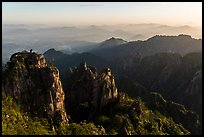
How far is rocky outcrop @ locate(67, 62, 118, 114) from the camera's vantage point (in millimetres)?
63625

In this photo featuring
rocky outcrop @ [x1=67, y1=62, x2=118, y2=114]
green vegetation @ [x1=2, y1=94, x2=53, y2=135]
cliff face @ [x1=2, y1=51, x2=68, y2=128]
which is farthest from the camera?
rocky outcrop @ [x1=67, y1=62, x2=118, y2=114]

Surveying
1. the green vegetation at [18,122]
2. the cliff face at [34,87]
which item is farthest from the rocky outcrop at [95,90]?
the green vegetation at [18,122]

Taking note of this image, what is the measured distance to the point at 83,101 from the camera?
66250mm

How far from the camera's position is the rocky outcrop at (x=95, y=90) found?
6362cm

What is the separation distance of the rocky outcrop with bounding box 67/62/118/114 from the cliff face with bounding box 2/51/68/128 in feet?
35.6

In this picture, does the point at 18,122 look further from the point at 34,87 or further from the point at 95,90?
the point at 95,90

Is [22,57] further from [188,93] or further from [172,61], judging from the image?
[172,61]

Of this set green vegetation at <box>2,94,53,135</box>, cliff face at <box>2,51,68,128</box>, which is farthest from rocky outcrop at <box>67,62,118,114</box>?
green vegetation at <box>2,94,53,135</box>

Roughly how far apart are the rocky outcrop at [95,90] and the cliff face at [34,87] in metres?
10.8

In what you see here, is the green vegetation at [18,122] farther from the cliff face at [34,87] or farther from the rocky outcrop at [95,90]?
the rocky outcrop at [95,90]

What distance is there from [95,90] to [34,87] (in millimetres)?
15539

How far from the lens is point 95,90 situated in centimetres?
6488

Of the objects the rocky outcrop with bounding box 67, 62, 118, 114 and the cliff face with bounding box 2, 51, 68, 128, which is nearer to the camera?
the cliff face with bounding box 2, 51, 68, 128

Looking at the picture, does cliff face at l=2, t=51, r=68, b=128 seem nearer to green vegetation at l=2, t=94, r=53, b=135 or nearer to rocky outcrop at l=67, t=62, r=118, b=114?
green vegetation at l=2, t=94, r=53, b=135
